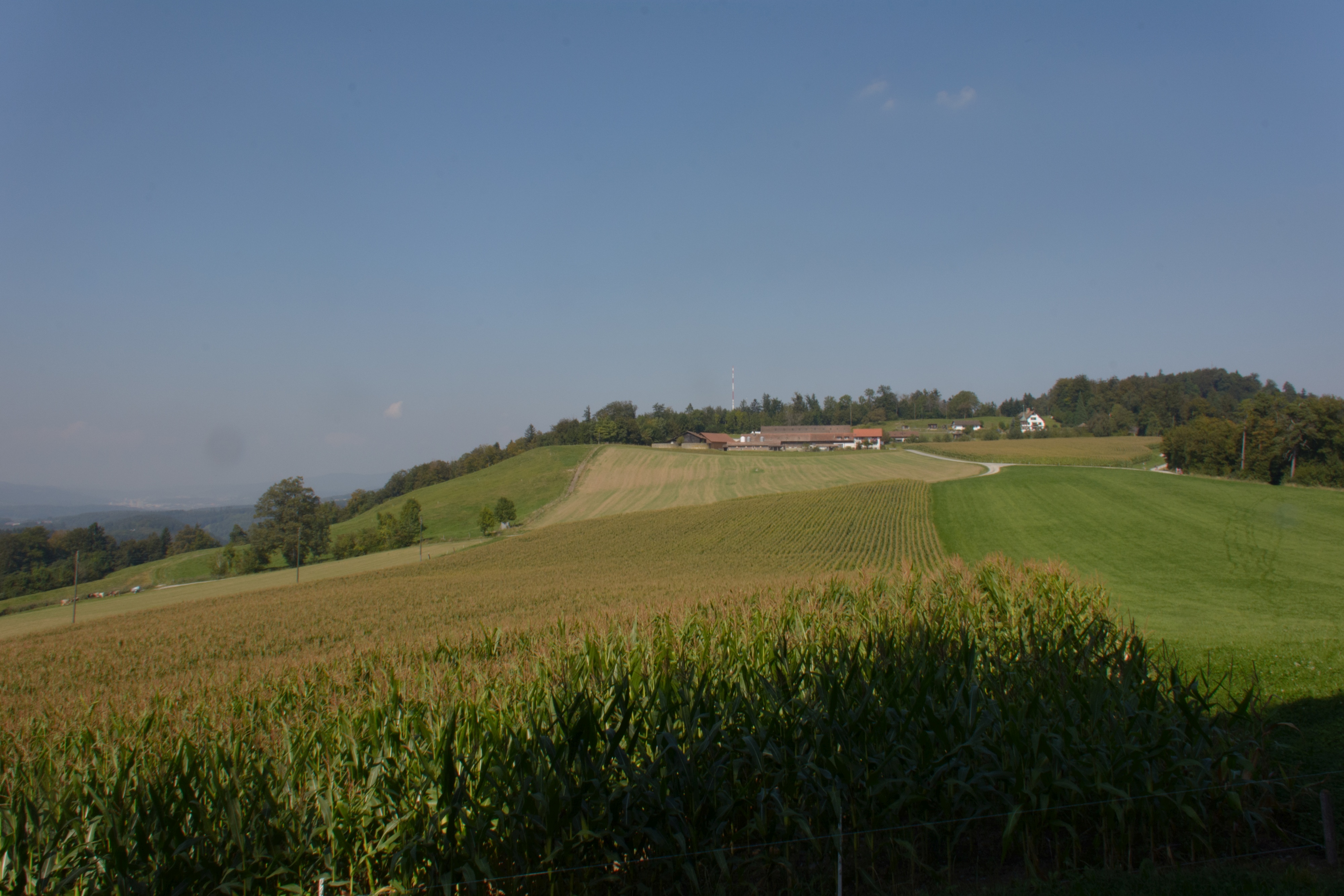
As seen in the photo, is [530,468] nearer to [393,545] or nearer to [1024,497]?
[393,545]

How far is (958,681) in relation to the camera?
5.50 m

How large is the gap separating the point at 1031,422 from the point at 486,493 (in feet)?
377

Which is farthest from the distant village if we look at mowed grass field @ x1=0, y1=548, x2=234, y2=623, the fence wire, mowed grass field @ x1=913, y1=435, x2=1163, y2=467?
the fence wire

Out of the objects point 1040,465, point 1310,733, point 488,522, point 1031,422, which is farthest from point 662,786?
point 1031,422

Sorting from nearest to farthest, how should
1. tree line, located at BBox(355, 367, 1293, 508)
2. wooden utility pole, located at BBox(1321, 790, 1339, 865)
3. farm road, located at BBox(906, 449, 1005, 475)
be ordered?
wooden utility pole, located at BBox(1321, 790, 1339, 865) → farm road, located at BBox(906, 449, 1005, 475) → tree line, located at BBox(355, 367, 1293, 508)

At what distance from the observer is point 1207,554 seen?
2786 centimetres

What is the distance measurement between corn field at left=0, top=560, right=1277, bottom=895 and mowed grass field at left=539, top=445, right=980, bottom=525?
170ft

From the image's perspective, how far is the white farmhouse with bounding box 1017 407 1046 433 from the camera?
125 meters

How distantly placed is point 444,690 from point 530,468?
81.3m

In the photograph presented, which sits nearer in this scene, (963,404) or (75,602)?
(75,602)

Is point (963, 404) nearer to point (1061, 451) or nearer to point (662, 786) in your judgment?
point (1061, 451)

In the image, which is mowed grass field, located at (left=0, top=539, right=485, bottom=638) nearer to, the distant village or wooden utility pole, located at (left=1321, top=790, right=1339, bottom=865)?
wooden utility pole, located at (left=1321, top=790, right=1339, bottom=865)

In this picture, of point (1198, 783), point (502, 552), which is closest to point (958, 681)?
point (1198, 783)

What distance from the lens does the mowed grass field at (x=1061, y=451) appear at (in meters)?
75.8
